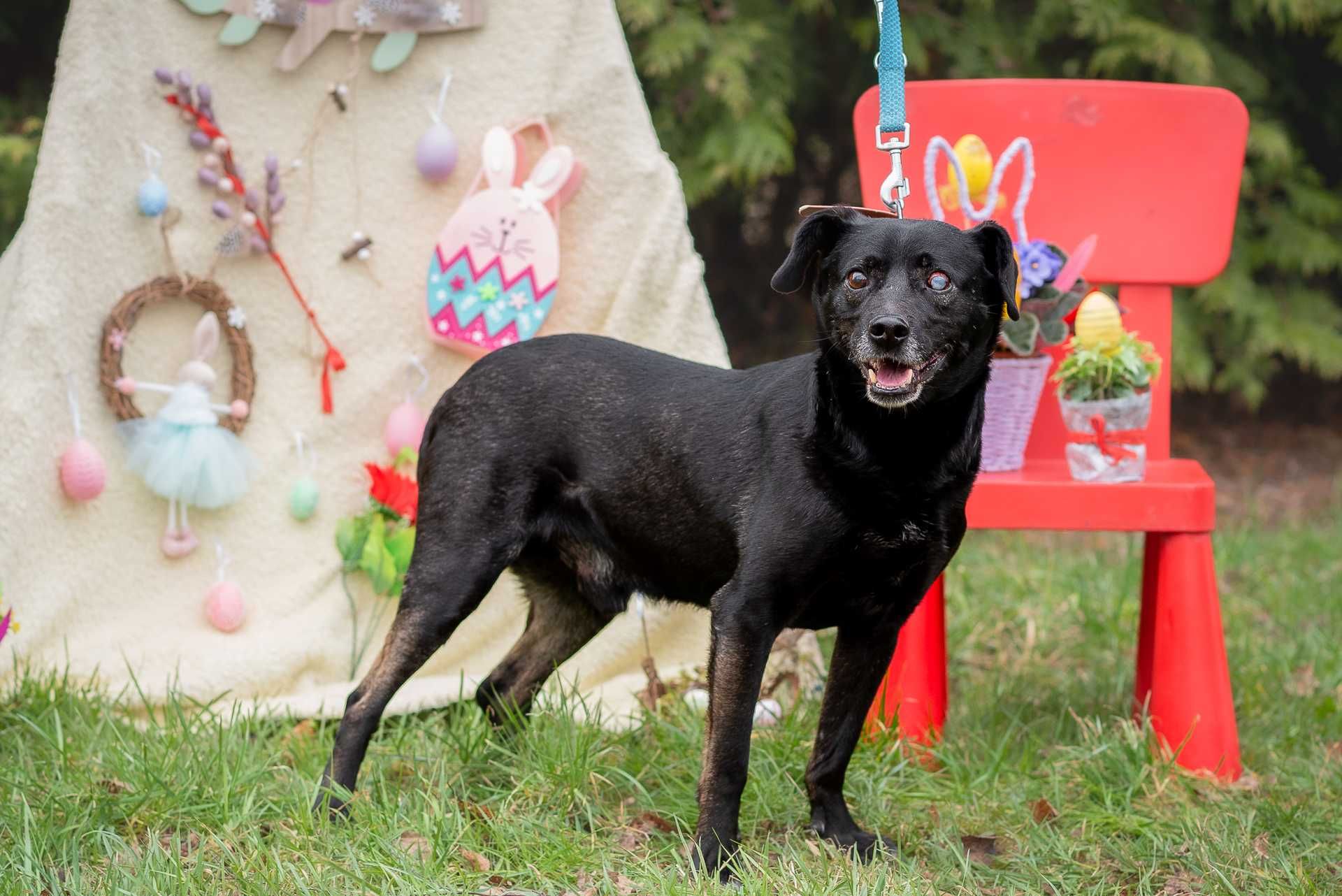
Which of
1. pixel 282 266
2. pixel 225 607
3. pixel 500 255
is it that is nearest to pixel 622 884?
pixel 225 607

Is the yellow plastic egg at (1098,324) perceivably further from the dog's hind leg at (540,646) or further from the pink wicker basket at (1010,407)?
the dog's hind leg at (540,646)

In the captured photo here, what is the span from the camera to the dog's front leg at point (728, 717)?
2.66 metres

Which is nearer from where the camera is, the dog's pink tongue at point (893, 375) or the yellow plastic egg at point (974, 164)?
the dog's pink tongue at point (893, 375)

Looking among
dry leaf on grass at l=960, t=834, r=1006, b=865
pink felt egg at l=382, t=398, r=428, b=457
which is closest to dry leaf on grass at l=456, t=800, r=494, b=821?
dry leaf on grass at l=960, t=834, r=1006, b=865

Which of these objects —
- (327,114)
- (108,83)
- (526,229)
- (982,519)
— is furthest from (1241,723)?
(108,83)

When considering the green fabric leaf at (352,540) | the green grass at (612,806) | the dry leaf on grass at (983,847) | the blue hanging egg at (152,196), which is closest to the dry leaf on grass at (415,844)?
the green grass at (612,806)

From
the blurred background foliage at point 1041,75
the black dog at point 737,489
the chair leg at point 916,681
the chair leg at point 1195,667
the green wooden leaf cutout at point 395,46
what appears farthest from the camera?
the blurred background foliage at point 1041,75

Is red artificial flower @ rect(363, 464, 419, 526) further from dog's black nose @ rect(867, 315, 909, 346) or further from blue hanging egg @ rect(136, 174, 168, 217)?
dog's black nose @ rect(867, 315, 909, 346)

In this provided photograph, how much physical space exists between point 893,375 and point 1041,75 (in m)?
3.93

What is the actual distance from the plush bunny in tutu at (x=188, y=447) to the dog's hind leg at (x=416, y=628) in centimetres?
109

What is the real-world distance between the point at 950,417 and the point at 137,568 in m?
2.44

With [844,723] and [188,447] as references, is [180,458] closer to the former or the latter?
[188,447]

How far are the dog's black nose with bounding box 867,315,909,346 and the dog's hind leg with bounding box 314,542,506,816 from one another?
3.38ft

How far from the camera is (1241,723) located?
3.84 meters
